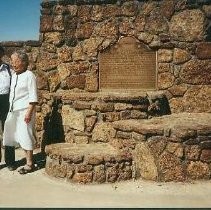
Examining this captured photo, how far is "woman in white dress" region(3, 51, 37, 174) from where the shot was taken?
16.9 feet

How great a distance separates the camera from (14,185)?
15.8ft

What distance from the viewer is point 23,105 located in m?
5.20

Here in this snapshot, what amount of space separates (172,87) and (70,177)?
99.7 inches

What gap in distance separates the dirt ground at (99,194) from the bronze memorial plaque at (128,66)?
2.13 metres

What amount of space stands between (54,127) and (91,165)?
177 cm

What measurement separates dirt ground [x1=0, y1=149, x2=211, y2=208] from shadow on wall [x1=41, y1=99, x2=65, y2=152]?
129 centimetres

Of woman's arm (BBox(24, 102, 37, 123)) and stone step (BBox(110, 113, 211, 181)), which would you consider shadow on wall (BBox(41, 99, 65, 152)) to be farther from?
stone step (BBox(110, 113, 211, 181))

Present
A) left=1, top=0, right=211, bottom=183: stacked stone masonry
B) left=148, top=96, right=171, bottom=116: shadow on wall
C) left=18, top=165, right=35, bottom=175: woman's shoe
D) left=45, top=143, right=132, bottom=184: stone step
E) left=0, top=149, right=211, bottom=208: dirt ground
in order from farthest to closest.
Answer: left=148, top=96, right=171, bottom=116: shadow on wall < left=1, top=0, right=211, bottom=183: stacked stone masonry < left=18, top=165, right=35, bottom=175: woman's shoe < left=45, top=143, right=132, bottom=184: stone step < left=0, top=149, right=211, bottom=208: dirt ground

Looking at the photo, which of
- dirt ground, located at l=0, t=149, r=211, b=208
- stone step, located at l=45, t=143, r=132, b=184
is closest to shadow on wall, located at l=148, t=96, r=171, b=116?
stone step, located at l=45, t=143, r=132, b=184

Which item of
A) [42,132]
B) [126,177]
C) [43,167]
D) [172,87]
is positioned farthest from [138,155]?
[42,132]

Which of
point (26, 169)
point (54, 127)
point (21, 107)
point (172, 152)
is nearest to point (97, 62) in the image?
point (54, 127)

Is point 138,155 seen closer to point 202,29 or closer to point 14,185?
point 14,185

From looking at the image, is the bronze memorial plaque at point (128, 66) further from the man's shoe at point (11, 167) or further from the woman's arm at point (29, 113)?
the man's shoe at point (11, 167)

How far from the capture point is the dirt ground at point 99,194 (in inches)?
163
